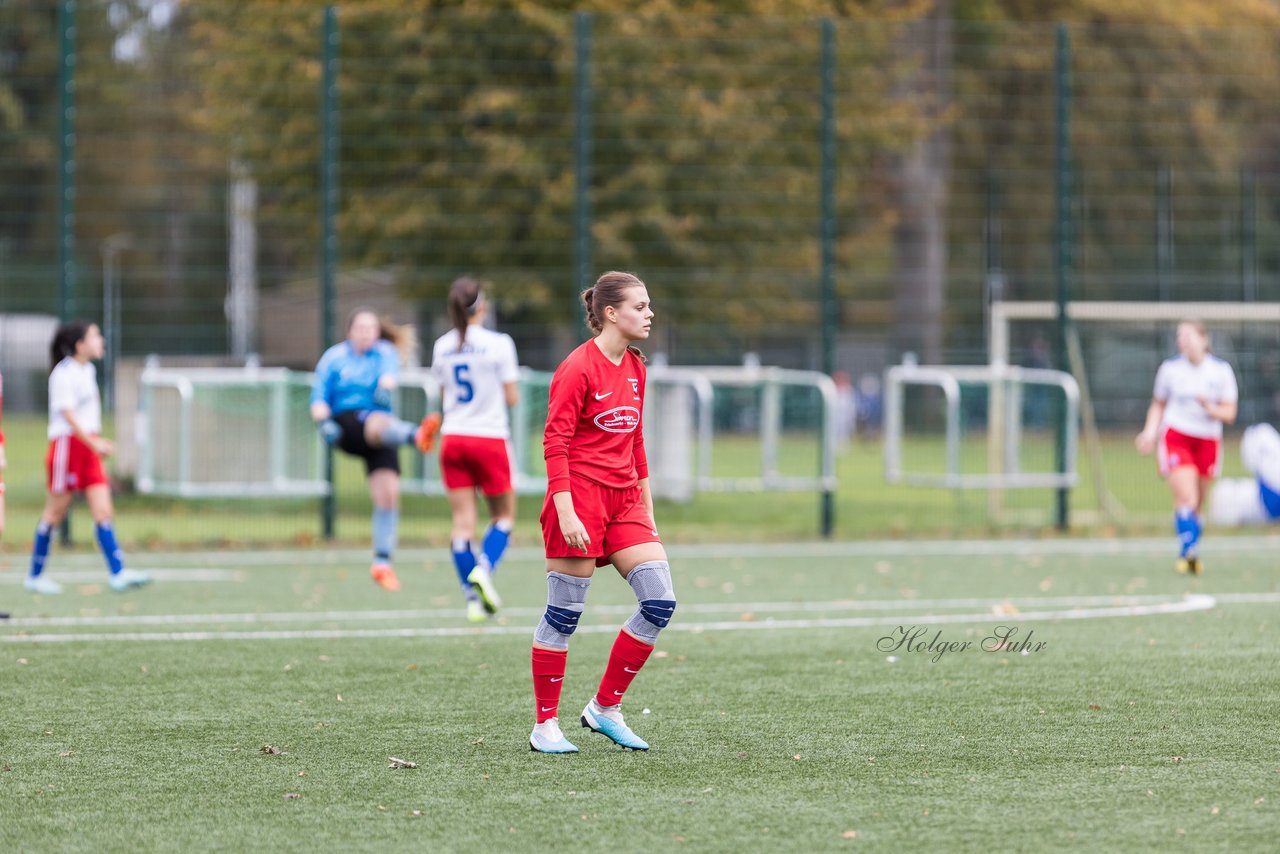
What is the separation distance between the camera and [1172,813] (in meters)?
5.35

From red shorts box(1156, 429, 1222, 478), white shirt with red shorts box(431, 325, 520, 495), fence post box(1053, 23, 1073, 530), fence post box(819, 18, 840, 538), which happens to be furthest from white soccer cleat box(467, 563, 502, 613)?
fence post box(1053, 23, 1073, 530)

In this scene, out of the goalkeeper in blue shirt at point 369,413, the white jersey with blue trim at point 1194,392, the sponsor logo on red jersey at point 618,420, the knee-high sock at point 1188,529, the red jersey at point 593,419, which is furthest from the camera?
the white jersey with blue trim at point 1194,392

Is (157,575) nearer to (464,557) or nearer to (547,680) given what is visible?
(464,557)

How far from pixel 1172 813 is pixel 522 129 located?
18216 millimetres

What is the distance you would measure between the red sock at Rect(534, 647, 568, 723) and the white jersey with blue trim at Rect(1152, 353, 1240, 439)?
7.70 meters

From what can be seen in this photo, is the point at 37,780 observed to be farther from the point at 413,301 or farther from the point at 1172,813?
the point at 413,301

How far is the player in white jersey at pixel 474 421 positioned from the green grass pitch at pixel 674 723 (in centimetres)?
47

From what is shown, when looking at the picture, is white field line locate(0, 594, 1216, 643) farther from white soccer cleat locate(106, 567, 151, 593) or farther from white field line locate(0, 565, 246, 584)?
white field line locate(0, 565, 246, 584)

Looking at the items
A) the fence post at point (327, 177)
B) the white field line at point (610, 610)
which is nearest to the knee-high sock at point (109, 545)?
the white field line at point (610, 610)

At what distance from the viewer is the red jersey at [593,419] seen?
6238 millimetres

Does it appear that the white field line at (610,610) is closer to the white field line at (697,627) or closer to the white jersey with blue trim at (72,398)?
the white field line at (697,627)

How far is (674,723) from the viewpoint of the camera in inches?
273

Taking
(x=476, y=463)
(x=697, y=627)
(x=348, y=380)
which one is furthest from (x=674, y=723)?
(x=348, y=380)

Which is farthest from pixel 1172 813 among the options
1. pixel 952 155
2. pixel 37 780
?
pixel 952 155
